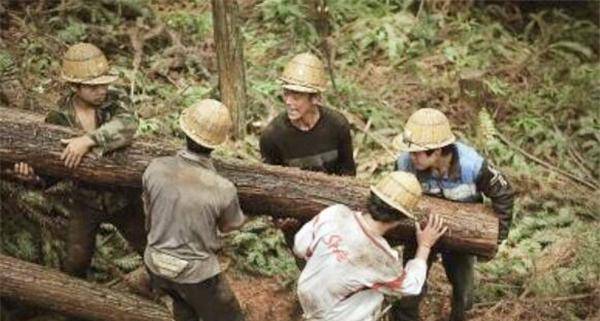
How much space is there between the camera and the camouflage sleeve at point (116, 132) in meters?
6.10

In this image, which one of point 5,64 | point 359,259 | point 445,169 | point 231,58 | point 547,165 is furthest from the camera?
point 547,165

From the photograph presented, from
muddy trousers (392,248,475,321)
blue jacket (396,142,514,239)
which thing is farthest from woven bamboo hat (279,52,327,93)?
muddy trousers (392,248,475,321)

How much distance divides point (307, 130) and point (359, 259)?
1676mm

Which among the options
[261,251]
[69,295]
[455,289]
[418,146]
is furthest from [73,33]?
[455,289]

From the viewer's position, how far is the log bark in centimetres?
625

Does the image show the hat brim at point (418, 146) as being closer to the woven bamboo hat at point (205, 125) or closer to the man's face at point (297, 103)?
the man's face at point (297, 103)

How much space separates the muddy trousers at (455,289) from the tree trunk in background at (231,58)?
12.5ft

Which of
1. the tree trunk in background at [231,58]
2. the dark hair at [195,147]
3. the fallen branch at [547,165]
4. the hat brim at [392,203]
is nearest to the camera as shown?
the hat brim at [392,203]

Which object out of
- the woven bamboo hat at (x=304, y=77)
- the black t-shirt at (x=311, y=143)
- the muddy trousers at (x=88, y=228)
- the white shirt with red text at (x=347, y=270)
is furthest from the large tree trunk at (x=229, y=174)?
the white shirt with red text at (x=347, y=270)

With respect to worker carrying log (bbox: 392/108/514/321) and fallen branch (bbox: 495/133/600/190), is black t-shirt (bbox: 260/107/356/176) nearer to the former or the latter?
worker carrying log (bbox: 392/108/514/321)

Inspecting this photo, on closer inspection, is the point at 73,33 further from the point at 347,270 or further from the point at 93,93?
the point at 347,270

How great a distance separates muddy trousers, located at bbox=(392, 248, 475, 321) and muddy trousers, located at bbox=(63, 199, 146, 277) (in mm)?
2363

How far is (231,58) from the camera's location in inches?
360

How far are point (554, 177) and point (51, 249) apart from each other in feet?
20.8
